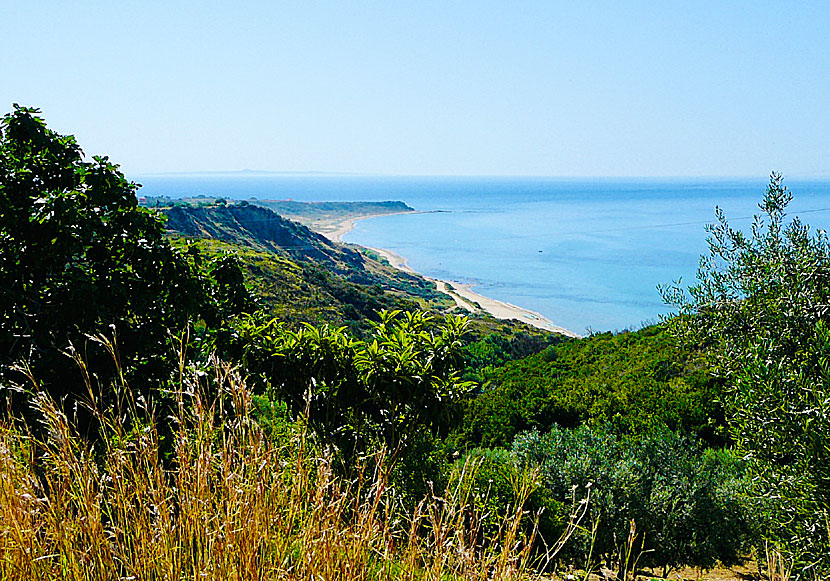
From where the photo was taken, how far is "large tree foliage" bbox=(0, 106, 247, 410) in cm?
420

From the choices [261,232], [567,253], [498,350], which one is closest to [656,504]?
[498,350]

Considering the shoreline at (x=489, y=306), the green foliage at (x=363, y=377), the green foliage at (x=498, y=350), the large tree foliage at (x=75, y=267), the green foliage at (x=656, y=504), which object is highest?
the large tree foliage at (x=75, y=267)

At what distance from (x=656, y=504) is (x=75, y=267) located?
4.55 metres

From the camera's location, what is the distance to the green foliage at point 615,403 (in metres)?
8.05

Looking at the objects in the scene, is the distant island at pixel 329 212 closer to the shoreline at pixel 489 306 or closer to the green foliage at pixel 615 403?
the shoreline at pixel 489 306

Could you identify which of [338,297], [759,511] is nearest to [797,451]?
[759,511]

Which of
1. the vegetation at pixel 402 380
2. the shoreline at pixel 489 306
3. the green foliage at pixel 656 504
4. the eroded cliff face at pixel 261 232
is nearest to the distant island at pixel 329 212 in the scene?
the eroded cliff face at pixel 261 232

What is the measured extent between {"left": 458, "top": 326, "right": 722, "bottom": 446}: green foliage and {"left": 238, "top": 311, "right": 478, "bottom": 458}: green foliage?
101 inches

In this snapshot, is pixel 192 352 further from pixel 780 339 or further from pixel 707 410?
pixel 707 410

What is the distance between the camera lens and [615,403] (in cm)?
894

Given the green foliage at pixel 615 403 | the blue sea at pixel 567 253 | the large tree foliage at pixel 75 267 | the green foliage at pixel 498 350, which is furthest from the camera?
the blue sea at pixel 567 253

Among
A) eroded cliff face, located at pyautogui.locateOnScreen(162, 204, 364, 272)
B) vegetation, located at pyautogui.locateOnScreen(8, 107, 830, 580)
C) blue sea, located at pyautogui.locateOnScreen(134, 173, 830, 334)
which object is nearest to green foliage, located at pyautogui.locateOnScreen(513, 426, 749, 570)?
vegetation, located at pyautogui.locateOnScreen(8, 107, 830, 580)

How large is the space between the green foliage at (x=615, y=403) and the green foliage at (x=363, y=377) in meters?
2.56

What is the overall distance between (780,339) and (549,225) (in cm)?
13787
